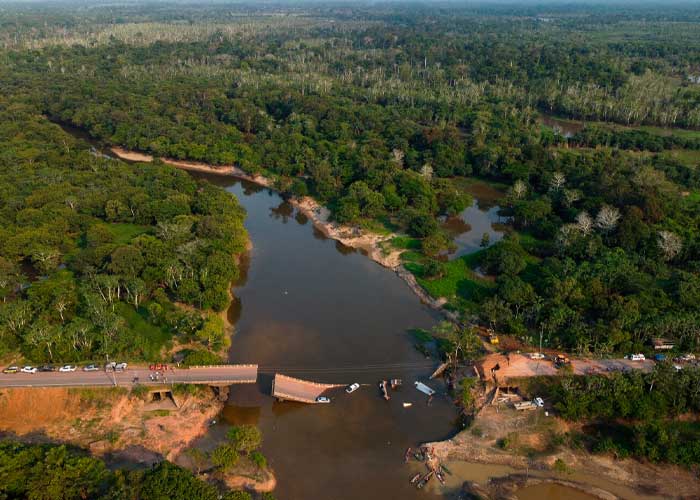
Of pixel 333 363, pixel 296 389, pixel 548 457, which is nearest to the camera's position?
pixel 548 457

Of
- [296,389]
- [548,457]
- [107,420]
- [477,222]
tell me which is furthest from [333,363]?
[477,222]

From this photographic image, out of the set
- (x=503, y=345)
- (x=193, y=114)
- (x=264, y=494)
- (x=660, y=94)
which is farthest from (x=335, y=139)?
(x=660, y=94)

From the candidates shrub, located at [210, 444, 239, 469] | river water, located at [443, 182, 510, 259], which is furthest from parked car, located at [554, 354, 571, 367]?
shrub, located at [210, 444, 239, 469]

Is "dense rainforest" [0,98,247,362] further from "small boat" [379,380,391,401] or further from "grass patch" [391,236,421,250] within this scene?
"grass patch" [391,236,421,250]

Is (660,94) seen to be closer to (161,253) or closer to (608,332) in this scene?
(608,332)

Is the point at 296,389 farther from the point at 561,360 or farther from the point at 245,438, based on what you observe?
the point at 561,360

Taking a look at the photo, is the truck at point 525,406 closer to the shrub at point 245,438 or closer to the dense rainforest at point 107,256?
the shrub at point 245,438

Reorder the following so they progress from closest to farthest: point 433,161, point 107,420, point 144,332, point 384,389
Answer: point 107,420 → point 384,389 → point 144,332 → point 433,161
